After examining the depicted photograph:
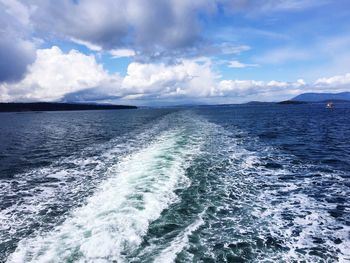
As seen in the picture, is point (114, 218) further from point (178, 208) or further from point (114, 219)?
point (178, 208)

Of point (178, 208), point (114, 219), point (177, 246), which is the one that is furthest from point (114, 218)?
point (177, 246)

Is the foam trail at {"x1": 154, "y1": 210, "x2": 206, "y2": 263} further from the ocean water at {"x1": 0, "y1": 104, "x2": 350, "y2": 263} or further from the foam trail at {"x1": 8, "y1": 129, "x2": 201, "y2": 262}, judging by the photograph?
the foam trail at {"x1": 8, "y1": 129, "x2": 201, "y2": 262}

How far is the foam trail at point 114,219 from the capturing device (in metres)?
9.49

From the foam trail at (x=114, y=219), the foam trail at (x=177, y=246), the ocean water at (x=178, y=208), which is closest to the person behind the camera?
the foam trail at (x=177, y=246)

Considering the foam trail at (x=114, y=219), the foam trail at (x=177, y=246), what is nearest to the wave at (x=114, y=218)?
the foam trail at (x=114, y=219)

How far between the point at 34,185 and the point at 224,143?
1936 cm

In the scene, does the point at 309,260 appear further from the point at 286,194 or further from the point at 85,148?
the point at 85,148

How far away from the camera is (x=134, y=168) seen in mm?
20344

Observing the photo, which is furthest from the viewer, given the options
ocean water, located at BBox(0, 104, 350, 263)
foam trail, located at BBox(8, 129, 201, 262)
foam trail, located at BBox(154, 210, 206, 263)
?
ocean water, located at BBox(0, 104, 350, 263)

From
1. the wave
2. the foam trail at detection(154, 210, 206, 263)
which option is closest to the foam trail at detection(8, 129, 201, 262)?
the wave

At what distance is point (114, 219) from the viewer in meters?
11.9

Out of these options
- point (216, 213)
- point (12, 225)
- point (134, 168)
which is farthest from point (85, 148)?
point (216, 213)

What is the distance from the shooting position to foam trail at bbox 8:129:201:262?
31.1ft

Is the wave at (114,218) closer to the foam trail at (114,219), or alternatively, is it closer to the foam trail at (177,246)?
the foam trail at (114,219)
